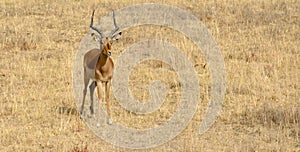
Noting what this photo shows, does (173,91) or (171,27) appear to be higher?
(171,27)

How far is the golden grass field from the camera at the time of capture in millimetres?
9508

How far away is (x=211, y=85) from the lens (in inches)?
496

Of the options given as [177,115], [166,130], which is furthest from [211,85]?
[166,130]

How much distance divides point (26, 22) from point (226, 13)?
638cm

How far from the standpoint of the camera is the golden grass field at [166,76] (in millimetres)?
9508

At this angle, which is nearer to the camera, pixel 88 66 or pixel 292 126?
pixel 292 126

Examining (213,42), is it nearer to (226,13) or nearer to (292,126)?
(226,13)

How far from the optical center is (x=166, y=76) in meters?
13.1

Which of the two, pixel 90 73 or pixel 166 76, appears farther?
pixel 166 76

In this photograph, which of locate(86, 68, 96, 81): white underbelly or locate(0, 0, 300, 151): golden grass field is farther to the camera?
locate(86, 68, 96, 81): white underbelly

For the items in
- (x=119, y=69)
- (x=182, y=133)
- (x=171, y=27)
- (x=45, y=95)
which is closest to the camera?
(x=182, y=133)

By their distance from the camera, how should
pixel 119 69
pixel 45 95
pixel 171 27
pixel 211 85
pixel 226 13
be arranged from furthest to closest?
pixel 226 13 → pixel 171 27 → pixel 119 69 → pixel 211 85 → pixel 45 95

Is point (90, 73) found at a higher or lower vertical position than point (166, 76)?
higher

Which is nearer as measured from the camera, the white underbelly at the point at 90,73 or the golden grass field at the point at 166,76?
the golden grass field at the point at 166,76
